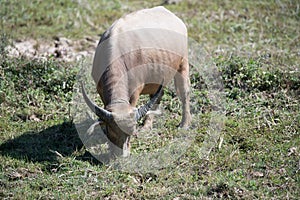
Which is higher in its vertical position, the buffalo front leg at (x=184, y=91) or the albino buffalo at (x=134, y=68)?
the albino buffalo at (x=134, y=68)

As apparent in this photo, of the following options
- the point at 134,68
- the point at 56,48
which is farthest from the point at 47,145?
the point at 56,48

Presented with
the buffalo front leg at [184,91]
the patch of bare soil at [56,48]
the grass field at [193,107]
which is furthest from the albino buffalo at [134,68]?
the patch of bare soil at [56,48]

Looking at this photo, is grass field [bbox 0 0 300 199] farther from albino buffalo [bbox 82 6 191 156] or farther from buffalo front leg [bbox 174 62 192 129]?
albino buffalo [bbox 82 6 191 156]

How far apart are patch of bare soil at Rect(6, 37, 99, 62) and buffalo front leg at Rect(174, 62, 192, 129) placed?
2.74 metres

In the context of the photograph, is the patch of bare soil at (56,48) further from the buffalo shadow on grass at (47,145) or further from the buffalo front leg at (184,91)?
the buffalo front leg at (184,91)

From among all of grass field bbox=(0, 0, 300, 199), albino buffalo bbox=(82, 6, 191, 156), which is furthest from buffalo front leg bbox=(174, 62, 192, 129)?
grass field bbox=(0, 0, 300, 199)

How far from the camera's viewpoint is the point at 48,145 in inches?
334

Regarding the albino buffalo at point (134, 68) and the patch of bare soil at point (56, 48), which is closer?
the albino buffalo at point (134, 68)

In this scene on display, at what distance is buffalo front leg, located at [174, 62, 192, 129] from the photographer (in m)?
9.19

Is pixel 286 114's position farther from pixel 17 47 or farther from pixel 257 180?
pixel 17 47

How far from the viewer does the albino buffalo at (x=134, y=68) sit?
7562mm

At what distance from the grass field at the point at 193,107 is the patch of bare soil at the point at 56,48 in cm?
23

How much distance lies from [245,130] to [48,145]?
3.11 metres

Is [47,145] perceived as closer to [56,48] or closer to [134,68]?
[134,68]
